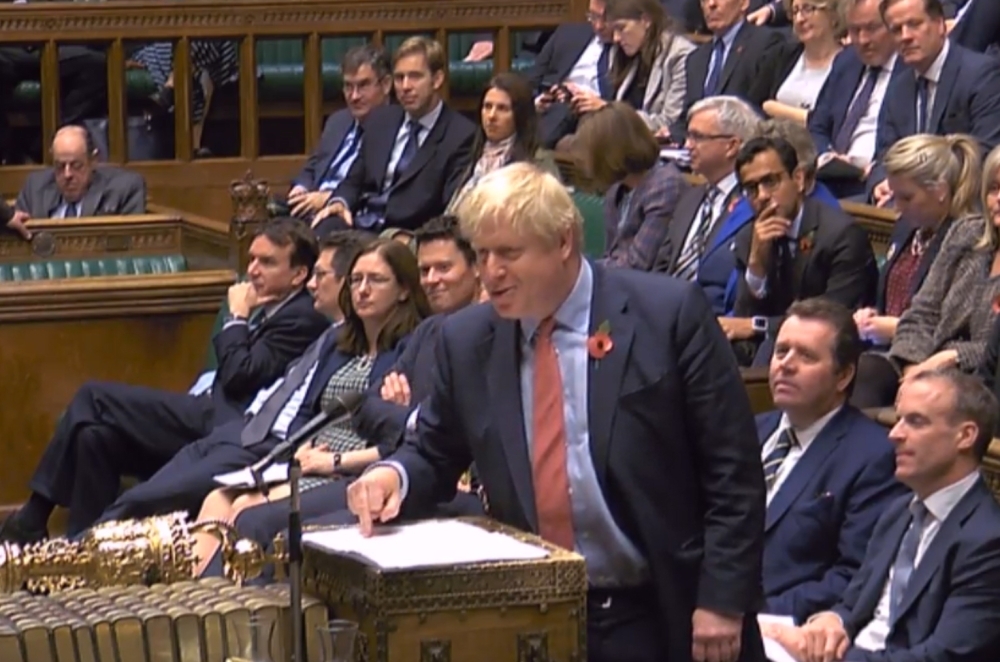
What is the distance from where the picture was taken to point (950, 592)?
404 centimetres

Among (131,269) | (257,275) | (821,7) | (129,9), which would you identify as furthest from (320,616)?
(129,9)

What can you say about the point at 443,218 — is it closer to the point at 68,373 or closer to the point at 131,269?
the point at 68,373

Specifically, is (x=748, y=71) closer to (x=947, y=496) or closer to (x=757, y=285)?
(x=757, y=285)

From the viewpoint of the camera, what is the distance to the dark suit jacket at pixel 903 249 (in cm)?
553

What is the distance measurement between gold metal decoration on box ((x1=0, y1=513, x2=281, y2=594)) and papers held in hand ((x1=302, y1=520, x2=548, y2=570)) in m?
0.23

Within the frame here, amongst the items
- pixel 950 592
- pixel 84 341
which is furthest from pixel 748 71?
pixel 950 592

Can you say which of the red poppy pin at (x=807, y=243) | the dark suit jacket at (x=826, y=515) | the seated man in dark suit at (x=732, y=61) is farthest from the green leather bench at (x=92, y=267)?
the dark suit jacket at (x=826, y=515)

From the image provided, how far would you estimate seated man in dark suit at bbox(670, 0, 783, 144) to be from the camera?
8281 millimetres

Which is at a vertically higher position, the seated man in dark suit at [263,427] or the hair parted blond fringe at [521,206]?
the hair parted blond fringe at [521,206]

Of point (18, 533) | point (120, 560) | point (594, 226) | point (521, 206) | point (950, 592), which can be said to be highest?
point (521, 206)

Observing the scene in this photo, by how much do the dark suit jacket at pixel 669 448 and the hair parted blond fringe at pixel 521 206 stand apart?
18 centimetres

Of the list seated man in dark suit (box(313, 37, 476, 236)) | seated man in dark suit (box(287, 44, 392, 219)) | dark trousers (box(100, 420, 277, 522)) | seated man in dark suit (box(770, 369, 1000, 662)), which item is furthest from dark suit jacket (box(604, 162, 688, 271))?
seated man in dark suit (box(770, 369, 1000, 662))

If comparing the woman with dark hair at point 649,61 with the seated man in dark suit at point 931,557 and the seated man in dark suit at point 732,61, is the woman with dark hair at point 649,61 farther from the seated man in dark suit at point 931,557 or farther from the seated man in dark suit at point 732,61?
the seated man in dark suit at point 931,557

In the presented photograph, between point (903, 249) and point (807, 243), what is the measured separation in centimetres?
26
